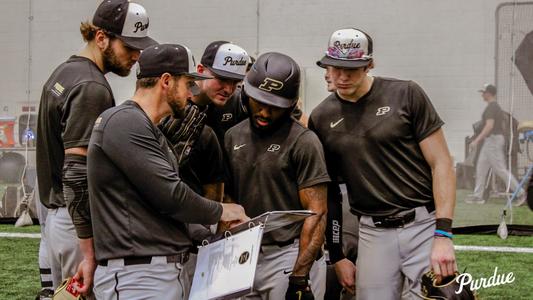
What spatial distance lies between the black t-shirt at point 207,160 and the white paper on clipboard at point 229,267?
798 mm

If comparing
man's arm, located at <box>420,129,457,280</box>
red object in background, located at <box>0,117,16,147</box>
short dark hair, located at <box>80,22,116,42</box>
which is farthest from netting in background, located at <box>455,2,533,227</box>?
short dark hair, located at <box>80,22,116,42</box>

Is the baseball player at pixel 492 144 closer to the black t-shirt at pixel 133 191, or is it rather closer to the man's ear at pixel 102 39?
the man's ear at pixel 102 39

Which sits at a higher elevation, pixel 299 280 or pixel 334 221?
pixel 334 221

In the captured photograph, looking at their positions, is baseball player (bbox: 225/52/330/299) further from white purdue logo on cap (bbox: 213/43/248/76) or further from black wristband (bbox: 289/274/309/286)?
white purdue logo on cap (bbox: 213/43/248/76)

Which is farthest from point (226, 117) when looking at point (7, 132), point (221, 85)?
point (7, 132)

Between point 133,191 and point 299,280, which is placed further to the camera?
point 299,280

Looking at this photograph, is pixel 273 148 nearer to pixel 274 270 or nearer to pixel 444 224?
pixel 274 270

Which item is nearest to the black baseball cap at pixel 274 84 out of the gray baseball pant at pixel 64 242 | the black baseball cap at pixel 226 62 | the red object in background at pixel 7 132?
the black baseball cap at pixel 226 62

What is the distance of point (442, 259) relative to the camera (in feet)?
13.0

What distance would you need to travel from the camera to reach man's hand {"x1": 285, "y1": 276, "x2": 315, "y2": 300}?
12.6 ft

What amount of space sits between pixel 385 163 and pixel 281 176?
0.57 m

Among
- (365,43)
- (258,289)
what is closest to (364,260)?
(258,289)

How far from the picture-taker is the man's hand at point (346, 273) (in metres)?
4.44

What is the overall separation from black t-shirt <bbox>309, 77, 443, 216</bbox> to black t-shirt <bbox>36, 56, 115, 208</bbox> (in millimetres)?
1170
